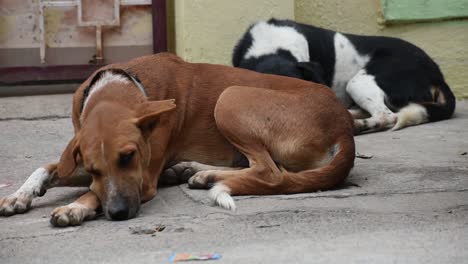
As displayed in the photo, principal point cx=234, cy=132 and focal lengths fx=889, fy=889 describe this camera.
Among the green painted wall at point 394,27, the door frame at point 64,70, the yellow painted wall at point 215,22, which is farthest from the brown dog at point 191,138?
the green painted wall at point 394,27

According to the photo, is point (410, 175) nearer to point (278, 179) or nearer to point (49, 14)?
point (278, 179)

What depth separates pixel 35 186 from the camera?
13.6ft

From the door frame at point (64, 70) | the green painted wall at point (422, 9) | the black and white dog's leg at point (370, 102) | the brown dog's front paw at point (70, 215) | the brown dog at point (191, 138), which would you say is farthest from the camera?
the green painted wall at point (422, 9)

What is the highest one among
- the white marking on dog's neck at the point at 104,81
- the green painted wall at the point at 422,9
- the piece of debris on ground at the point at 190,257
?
the green painted wall at the point at 422,9

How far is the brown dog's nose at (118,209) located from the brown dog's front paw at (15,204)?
485 millimetres

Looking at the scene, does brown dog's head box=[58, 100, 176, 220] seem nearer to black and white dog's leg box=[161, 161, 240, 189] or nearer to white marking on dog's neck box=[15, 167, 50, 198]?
white marking on dog's neck box=[15, 167, 50, 198]

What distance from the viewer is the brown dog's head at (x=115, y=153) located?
3.78 m

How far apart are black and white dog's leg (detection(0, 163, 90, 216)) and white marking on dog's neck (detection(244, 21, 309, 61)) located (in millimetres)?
2331

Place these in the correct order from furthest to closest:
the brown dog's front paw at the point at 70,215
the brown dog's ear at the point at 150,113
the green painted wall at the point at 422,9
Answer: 1. the green painted wall at the point at 422,9
2. the brown dog's ear at the point at 150,113
3. the brown dog's front paw at the point at 70,215

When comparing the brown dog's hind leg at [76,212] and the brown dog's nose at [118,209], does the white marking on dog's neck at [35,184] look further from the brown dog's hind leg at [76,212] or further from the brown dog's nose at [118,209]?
the brown dog's nose at [118,209]

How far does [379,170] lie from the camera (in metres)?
4.81

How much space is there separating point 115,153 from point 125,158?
59 millimetres

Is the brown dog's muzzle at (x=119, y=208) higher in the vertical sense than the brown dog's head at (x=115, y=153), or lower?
lower

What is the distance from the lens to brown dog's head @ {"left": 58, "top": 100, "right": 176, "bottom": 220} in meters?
3.78
